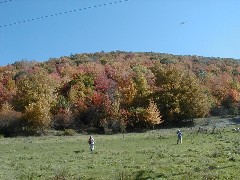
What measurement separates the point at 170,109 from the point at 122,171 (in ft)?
175

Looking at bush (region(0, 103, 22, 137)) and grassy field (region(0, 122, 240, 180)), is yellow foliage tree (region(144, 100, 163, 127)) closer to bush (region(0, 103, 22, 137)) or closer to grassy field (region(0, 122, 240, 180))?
bush (region(0, 103, 22, 137))

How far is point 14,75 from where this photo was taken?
11131 cm

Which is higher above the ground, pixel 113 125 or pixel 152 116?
pixel 152 116

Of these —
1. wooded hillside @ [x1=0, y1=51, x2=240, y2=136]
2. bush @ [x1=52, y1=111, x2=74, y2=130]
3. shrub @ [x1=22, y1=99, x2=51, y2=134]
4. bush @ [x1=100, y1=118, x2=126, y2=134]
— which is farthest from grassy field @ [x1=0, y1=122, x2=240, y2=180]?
bush @ [x1=52, y1=111, x2=74, y2=130]

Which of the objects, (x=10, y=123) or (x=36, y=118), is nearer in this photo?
(x=10, y=123)

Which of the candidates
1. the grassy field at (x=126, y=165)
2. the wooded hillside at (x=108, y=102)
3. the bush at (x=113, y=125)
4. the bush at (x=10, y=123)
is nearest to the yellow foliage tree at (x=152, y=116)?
the wooded hillside at (x=108, y=102)

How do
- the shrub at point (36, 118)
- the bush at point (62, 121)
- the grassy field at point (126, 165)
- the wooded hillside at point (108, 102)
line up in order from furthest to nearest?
the bush at point (62, 121) < the wooded hillside at point (108, 102) < the shrub at point (36, 118) < the grassy field at point (126, 165)

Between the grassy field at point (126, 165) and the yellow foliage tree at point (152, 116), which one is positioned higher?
the yellow foliage tree at point (152, 116)

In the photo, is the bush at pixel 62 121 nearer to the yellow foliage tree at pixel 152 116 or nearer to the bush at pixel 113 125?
the bush at pixel 113 125

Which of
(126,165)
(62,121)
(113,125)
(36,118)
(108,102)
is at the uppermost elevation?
(108,102)

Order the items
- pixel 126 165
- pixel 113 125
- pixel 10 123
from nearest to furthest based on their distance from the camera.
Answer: pixel 126 165
pixel 113 125
pixel 10 123

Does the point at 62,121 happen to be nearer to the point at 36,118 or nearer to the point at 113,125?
the point at 36,118

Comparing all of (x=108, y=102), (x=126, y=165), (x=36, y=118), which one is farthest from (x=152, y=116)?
(x=126, y=165)

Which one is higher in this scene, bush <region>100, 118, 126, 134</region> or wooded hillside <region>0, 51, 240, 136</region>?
wooded hillside <region>0, 51, 240, 136</region>
